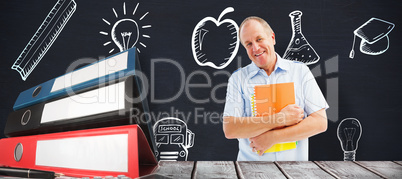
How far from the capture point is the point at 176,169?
2.27ft

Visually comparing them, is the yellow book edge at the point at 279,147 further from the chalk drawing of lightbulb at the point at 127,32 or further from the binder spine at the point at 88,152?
the chalk drawing of lightbulb at the point at 127,32

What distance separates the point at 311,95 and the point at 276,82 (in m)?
0.19

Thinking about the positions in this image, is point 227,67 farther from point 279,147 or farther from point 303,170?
point 303,170

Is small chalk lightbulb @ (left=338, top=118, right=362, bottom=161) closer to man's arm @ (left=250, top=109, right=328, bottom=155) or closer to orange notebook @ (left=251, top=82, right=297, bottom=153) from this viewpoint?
man's arm @ (left=250, top=109, right=328, bottom=155)

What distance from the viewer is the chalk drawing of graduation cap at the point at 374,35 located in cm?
149

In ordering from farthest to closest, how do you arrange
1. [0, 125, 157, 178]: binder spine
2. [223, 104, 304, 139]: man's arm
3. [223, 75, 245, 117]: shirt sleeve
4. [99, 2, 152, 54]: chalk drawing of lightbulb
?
[99, 2, 152, 54]: chalk drawing of lightbulb < [223, 75, 245, 117]: shirt sleeve < [223, 104, 304, 139]: man's arm < [0, 125, 157, 178]: binder spine

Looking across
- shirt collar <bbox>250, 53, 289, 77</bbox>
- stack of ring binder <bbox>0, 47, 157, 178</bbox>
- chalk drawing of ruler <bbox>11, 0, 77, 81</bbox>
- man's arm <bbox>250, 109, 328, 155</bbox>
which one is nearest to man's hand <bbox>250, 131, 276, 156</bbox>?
man's arm <bbox>250, 109, 328, 155</bbox>

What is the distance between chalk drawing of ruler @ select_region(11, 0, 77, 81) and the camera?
156 centimetres

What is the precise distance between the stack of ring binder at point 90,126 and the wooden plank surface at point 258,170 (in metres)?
0.24

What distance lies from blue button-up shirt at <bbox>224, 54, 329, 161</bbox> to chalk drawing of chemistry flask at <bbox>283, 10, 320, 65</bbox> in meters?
0.04

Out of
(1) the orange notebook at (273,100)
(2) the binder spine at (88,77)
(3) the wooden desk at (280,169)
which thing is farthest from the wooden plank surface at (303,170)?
(1) the orange notebook at (273,100)

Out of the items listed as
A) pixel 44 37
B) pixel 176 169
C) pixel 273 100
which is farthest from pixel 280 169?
pixel 44 37

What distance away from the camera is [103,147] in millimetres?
571

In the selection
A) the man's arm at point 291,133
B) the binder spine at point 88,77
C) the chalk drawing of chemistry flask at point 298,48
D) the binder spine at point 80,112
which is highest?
the chalk drawing of chemistry flask at point 298,48
